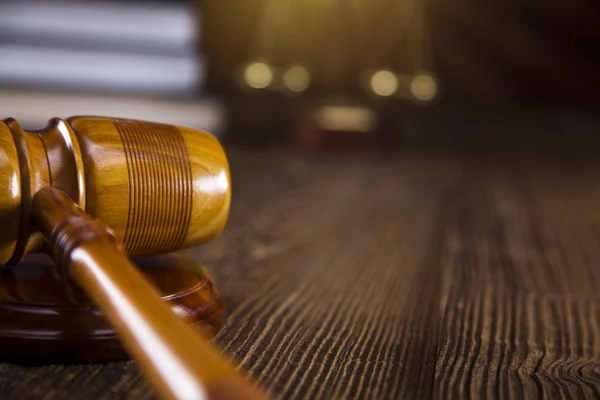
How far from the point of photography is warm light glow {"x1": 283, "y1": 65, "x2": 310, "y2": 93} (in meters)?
2.54

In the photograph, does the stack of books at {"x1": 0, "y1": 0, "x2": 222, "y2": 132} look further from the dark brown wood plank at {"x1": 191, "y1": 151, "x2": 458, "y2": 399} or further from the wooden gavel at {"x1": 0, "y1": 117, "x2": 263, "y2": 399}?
the wooden gavel at {"x1": 0, "y1": 117, "x2": 263, "y2": 399}

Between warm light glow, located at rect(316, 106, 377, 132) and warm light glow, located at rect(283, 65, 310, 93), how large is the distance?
0.11 meters

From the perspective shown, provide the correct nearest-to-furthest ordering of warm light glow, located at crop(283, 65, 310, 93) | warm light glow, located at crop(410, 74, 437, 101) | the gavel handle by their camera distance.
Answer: the gavel handle → warm light glow, located at crop(410, 74, 437, 101) → warm light glow, located at crop(283, 65, 310, 93)

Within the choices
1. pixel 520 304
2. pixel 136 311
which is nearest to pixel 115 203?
pixel 136 311

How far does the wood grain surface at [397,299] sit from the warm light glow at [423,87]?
1.21 m

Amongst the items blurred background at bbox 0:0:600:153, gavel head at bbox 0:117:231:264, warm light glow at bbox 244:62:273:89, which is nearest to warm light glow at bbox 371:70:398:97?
blurred background at bbox 0:0:600:153

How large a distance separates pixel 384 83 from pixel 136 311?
2.36m

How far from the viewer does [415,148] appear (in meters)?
2.42

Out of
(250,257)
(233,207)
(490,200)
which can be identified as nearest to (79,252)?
(250,257)

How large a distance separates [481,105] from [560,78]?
0.27 metres

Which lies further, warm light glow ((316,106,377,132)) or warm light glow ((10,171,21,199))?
warm light glow ((316,106,377,132))

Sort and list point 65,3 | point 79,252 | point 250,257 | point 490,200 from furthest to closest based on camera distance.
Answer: point 65,3 → point 490,200 → point 250,257 → point 79,252

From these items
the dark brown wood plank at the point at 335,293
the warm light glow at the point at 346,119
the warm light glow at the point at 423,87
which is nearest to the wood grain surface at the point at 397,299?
the dark brown wood plank at the point at 335,293

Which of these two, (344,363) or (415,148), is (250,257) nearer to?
(344,363)
